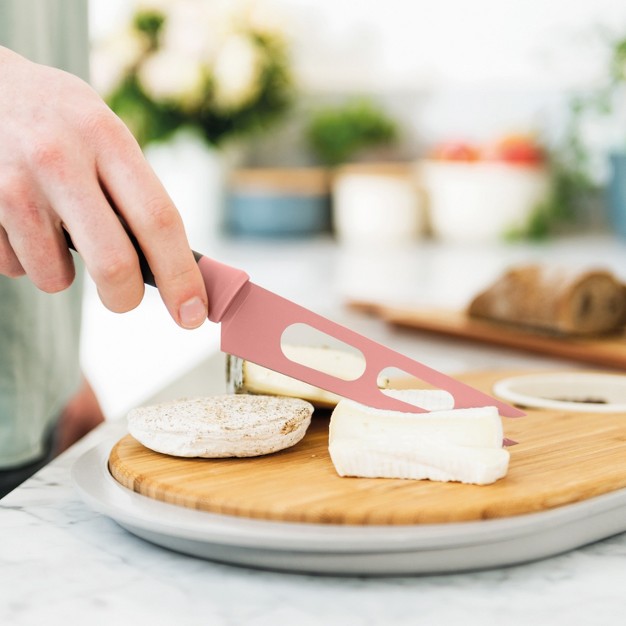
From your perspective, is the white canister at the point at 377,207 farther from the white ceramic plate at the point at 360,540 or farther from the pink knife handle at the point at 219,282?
the white ceramic plate at the point at 360,540

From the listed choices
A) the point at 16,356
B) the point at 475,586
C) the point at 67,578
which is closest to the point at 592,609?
the point at 475,586

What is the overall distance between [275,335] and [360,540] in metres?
0.25

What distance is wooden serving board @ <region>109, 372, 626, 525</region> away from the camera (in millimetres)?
666

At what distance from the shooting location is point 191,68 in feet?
9.62

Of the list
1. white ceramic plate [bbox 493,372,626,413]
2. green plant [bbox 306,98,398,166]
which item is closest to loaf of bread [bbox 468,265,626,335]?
white ceramic plate [bbox 493,372,626,413]

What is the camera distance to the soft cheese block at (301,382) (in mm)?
890

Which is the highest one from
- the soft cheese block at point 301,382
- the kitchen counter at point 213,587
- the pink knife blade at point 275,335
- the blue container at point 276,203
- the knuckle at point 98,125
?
the knuckle at point 98,125

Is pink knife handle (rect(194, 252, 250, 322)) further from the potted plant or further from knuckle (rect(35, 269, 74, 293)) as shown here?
the potted plant

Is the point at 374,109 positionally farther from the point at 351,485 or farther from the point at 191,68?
the point at 351,485

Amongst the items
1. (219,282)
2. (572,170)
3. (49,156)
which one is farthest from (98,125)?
(572,170)

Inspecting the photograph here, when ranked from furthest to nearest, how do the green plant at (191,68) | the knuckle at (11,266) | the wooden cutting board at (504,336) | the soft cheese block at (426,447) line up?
1. the green plant at (191,68)
2. the wooden cutting board at (504,336)
3. the knuckle at (11,266)
4. the soft cheese block at (426,447)

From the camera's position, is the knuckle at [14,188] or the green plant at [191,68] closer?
the knuckle at [14,188]

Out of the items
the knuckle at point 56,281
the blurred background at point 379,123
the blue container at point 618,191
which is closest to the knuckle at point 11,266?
the knuckle at point 56,281

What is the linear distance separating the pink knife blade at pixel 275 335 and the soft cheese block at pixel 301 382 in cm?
3
